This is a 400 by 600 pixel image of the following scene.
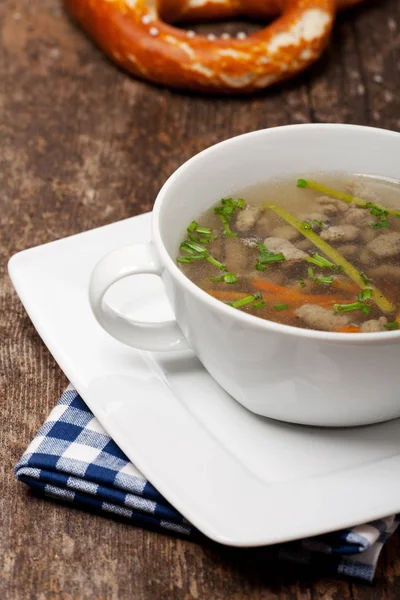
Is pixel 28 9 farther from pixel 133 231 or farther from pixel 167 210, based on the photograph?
pixel 167 210

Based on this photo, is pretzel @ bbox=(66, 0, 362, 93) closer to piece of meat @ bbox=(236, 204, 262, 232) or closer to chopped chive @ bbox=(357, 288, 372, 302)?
piece of meat @ bbox=(236, 204, 262, 232)

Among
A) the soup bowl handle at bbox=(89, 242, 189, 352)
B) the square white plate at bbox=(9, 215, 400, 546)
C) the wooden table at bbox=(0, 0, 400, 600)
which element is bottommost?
the wooden table at bbox=(0, 0, 400, 600)

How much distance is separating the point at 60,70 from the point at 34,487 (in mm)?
1674


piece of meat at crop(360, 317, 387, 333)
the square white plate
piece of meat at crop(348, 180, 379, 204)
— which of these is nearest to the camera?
the square white plate

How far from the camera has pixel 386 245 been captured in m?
1.53

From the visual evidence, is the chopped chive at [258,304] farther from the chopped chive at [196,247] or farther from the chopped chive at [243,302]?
the chopped chive at [196,247]

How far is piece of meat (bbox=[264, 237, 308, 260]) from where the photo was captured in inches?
59.2

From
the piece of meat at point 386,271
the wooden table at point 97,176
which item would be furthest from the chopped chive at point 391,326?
the wooden table at point 97,176

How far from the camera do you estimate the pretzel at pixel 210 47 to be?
2.45 metres

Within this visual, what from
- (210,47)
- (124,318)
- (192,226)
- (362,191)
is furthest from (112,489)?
(210,47)

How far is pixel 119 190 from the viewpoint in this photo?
2246 millimetres

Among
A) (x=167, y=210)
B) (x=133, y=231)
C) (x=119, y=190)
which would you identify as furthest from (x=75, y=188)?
(x=167, y=210)

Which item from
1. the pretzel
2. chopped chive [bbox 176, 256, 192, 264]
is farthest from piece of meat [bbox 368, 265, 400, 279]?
the pretzel

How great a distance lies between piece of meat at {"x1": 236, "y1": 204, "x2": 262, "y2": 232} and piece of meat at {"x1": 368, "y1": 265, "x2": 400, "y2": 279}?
26cm
